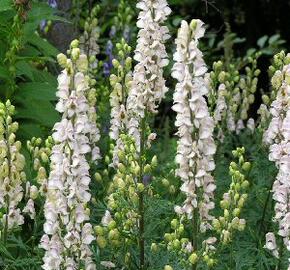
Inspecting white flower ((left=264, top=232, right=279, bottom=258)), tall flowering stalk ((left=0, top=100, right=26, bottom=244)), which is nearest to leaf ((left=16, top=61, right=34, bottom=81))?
tall flowering stalk ((left=0, top=100, right=26, bottom=244))

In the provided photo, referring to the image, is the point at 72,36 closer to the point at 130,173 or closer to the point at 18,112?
the point at 18,112

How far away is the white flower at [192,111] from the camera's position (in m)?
3.32

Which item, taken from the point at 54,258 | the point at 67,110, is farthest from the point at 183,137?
the point at 54,258

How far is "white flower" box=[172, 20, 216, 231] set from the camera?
10.9 ft

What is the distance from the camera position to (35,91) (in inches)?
186

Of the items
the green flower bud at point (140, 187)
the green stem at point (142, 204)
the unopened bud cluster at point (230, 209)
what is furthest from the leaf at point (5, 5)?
the unopened bud cluster at point (230, 209)

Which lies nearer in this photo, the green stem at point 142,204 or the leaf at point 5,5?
the green stem at point 142,204

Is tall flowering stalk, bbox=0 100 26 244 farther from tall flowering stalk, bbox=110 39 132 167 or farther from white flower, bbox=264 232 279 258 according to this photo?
white flower, bbox=264 232 279 258

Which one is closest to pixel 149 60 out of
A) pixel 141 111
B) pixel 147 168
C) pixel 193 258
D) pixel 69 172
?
pixel 141 111

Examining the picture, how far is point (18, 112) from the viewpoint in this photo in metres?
4.83

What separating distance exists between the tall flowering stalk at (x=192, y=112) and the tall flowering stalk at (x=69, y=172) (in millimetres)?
387

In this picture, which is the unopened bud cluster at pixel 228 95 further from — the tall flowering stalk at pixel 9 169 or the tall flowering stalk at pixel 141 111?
the tall flowering stalk at pixel 9 169

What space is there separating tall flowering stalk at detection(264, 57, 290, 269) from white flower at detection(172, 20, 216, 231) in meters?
0.43

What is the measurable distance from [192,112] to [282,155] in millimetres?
743
